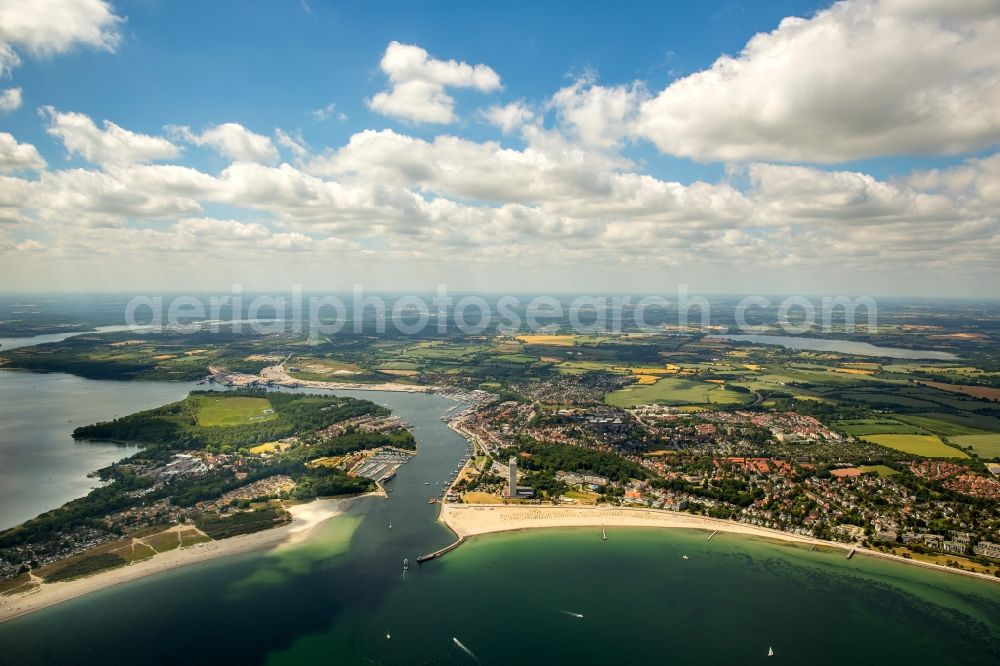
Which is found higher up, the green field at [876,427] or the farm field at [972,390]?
the farm field at [972,390]

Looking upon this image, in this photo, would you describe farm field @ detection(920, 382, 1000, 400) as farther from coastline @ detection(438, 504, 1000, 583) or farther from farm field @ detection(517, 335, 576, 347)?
farm field @ detection(517, 335, 576, 347)

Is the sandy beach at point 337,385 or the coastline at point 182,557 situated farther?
the sandy beach at point 337,385

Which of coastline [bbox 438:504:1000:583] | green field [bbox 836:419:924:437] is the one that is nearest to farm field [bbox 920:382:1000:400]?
green field [bbox 836:419:924:437]

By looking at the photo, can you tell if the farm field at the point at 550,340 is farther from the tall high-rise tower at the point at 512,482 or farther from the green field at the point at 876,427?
the tall high-rise tower at the point at 512,482

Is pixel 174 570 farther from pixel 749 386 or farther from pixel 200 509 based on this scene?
pixel 749 386

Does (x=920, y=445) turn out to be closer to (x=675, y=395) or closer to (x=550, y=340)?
(x=675, y=395)

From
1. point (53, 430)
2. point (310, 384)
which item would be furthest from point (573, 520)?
point (310, 384)

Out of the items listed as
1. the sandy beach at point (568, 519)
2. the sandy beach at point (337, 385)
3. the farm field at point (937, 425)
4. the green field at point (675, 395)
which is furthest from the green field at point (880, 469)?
the sandy beach at point (337, 385)
